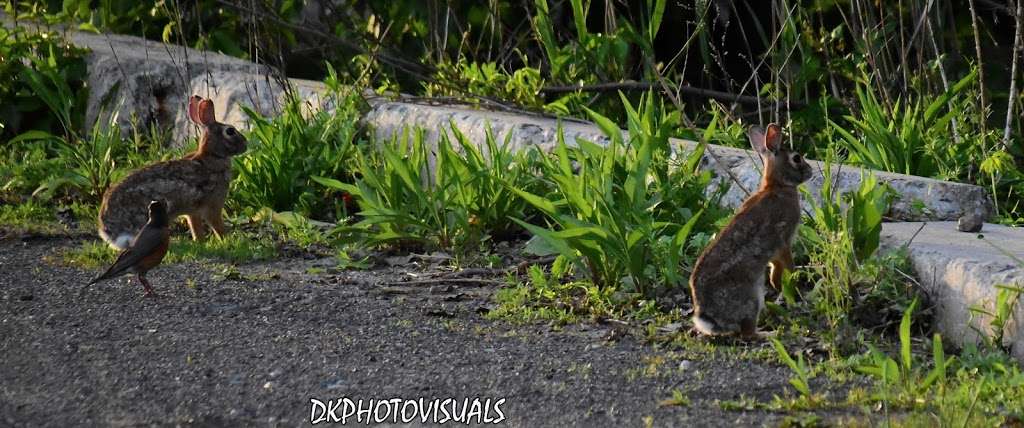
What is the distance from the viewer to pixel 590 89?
29.9ft

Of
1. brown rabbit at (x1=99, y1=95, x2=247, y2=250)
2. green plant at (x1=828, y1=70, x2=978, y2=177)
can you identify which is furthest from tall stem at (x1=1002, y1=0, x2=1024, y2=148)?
brown rabbit at (x1=99, y1=95, x2=247, y2=250)

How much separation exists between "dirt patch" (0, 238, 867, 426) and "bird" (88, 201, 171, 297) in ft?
0.40

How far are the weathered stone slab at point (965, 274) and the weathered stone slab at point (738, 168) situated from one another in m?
0.44

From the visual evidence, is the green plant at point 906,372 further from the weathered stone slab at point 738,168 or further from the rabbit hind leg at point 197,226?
the rabbit hind leg at point 197,226

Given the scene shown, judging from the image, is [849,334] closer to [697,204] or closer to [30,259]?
[697,204]

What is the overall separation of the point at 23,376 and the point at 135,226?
8.22 feet

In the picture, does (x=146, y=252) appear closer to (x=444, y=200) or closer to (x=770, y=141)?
(x=444, y=200)

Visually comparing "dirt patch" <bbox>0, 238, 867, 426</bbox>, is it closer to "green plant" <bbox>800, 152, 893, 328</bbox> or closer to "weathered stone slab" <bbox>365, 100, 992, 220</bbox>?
"green plant" <bbox>800, 152, 893, 328</bbox>

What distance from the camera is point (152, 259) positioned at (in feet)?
22.1

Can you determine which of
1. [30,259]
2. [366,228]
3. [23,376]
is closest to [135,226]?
[30,259]

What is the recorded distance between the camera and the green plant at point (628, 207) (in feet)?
20.6

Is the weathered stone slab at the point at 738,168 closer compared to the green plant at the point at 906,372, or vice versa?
the green plant at the point at 906,372

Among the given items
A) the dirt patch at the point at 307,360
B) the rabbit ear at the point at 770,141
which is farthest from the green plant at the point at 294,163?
the rabbit ear at the point at 770,141

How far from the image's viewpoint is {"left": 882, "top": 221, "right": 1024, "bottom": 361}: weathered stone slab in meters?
5.34
